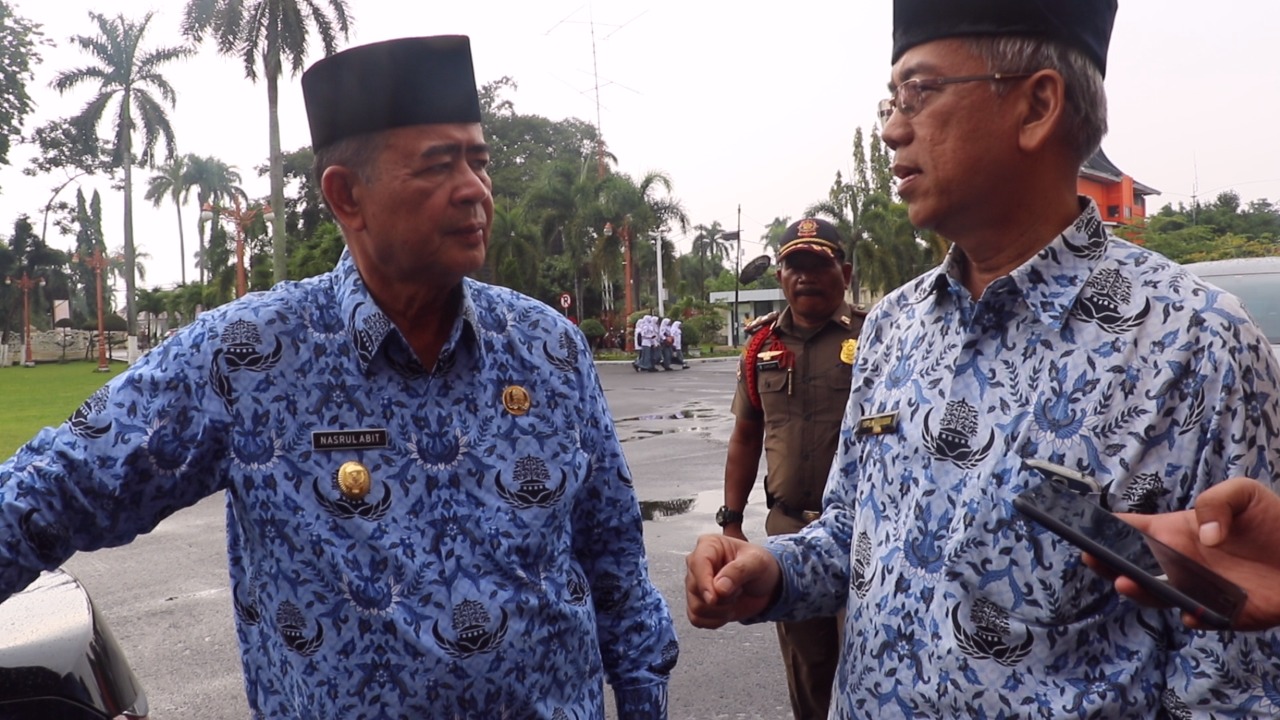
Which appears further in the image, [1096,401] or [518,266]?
[518,266]

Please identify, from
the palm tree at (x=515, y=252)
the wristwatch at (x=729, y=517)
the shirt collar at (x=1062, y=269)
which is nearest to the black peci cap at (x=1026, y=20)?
the shirt collar at (x=1062, y=269)

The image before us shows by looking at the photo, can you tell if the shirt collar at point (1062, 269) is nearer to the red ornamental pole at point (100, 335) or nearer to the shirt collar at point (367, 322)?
the shirt collar at point (367, 322)

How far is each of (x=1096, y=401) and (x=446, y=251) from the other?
115 cm

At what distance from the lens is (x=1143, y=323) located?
1.70 metres

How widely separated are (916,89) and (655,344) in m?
26.1

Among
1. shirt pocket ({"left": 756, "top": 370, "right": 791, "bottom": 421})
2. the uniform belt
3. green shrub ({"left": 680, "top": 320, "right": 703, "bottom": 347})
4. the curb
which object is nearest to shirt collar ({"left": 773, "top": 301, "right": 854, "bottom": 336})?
shirt pocket ({"left": 756, "top": 370, "right": 791, "bottom": 421})

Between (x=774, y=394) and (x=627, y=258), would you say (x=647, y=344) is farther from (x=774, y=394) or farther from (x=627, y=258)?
(x=774, y=394)

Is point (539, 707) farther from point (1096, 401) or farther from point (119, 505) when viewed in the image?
point (1096, 401)

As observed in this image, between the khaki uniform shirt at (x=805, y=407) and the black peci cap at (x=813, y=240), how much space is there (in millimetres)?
238

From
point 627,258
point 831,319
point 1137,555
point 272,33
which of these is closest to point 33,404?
point 272,33

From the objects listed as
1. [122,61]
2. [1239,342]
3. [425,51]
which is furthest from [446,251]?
[122,61]

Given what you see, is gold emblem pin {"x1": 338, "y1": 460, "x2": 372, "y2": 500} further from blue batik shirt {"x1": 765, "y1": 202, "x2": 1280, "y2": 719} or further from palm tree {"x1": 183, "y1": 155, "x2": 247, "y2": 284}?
palm tree {"x1": 183, "y1": 155, "x2": 247, "y2": 284}

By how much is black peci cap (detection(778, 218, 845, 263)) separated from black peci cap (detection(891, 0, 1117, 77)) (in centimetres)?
253

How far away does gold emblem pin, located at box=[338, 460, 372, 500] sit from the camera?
1.87m
